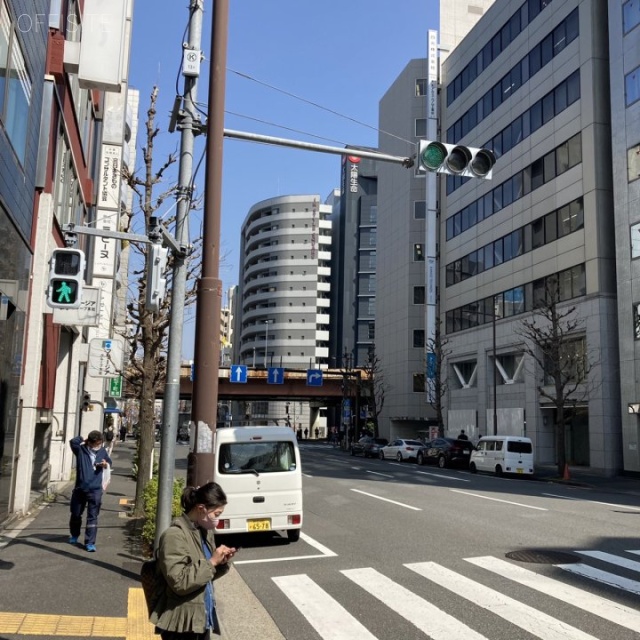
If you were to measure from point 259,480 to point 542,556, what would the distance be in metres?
4.68

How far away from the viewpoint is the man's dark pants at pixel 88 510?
9.60 metres

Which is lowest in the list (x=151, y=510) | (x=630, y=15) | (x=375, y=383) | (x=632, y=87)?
(x=151, y=510)

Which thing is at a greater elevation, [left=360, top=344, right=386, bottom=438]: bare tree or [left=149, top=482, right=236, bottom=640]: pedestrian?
[left=360, top=344, right=386, bottom=438]: bare tree

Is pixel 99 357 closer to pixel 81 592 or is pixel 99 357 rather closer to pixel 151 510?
pixel 151 510

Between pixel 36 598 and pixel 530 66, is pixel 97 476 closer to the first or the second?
pixel 36 598

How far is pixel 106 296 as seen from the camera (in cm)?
2469

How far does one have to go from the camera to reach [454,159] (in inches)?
363

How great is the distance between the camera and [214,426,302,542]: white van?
11109 mm

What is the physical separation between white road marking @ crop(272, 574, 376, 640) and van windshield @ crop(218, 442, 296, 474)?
2.88 m

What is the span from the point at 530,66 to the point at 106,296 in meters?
32.2

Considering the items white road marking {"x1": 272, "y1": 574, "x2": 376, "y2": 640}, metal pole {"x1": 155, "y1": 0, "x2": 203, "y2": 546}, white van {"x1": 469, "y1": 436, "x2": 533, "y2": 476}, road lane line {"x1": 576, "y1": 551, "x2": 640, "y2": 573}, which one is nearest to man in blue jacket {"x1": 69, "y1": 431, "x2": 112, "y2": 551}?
metal pole {"x1": 155, "y1": 0, "x2": 203, "y2": 546}

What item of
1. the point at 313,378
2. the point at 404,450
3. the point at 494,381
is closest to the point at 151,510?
the point at 404,450

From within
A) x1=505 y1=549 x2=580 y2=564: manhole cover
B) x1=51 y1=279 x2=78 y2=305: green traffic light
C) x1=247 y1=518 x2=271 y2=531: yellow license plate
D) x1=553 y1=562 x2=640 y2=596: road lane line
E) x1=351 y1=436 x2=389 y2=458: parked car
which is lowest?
x1=351 y1=436 x2=389 y2=458: parked car

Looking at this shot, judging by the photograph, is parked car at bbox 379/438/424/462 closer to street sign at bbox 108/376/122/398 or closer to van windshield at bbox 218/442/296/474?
street sign at bbox 108/376/122/398
